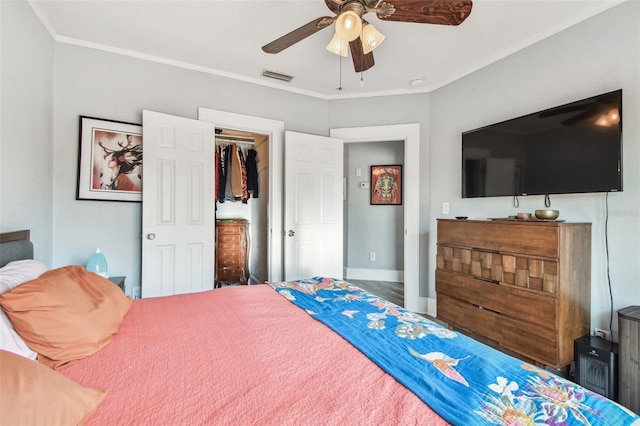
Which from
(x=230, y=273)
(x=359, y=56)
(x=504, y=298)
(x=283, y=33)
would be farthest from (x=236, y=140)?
(x=504, y=298)

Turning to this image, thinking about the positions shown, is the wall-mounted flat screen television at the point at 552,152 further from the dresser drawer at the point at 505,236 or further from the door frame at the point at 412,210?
the door frame at the point at 412,210

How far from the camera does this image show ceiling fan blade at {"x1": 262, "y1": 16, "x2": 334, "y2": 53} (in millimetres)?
1526

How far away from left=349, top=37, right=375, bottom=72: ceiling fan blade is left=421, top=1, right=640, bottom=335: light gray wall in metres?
1.37

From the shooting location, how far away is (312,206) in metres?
3.29

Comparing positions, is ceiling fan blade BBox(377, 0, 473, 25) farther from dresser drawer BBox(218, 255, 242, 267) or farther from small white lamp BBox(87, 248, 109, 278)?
dresser drawer BBox(218, 255, 242, 267)

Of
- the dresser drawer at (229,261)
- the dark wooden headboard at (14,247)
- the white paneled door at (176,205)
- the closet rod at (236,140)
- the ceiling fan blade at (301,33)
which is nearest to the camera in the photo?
the dark wooden headboard at (14,247)

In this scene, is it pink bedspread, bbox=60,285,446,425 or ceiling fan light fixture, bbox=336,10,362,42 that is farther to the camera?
ceiling fan light fixture, bbox=336,10,362,42

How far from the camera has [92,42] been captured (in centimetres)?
240

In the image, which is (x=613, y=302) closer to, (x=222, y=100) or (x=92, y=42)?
(x=222, y=100)

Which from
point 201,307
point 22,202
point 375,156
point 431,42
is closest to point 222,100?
point 22,202

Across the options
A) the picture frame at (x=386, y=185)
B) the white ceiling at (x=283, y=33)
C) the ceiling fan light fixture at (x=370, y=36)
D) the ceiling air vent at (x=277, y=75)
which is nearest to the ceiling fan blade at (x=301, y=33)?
the ceiling fan light fixture at (x=370, y=36)

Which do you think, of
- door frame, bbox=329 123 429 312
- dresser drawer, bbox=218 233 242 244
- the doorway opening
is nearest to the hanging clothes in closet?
dresser drawer, bbox=218 233 242 244

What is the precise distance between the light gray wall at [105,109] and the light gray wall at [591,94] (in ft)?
8.62

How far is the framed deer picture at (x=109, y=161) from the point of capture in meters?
2.38
